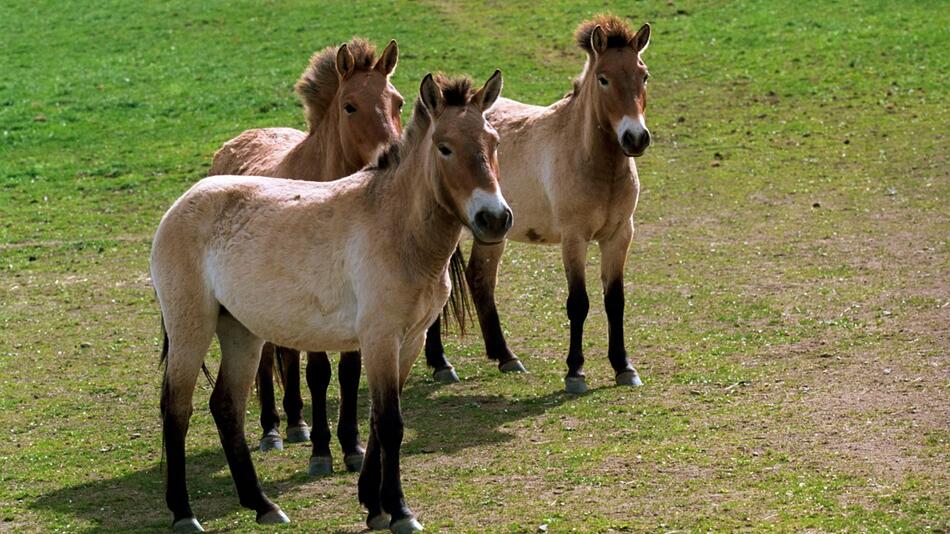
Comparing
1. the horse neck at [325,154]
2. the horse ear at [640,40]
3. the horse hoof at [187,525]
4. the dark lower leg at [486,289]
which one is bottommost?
the horse hoof at [187,525]

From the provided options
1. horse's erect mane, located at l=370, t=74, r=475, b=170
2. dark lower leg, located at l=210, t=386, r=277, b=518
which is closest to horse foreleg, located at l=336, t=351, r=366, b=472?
dark lower leg, located at l=210, t=386, r=277, b=518

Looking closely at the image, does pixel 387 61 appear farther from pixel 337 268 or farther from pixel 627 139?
pixel 337 268

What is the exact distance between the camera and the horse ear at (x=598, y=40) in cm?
991

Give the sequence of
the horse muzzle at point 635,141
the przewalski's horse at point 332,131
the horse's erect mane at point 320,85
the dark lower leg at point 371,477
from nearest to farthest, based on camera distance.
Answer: the dark lower leg at point 371,477, the przewalski's horse at point 332,131, the horse's erect mane at point 320,85, the horse muzzle at point 635,141

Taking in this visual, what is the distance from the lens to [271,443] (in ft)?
29.2

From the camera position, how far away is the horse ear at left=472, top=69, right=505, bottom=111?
678cm

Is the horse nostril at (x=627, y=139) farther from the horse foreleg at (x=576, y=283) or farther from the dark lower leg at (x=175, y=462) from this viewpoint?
the dark lower leg at (x=175, y=462)

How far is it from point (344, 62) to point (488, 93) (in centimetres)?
244

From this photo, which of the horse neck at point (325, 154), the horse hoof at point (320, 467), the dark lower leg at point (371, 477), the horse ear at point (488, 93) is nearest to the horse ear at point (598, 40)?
the horse neck at point (325, 154)

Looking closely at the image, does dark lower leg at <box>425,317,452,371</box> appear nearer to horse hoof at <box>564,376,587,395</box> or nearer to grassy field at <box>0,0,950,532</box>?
grassy field at <box>0,0,950,532</box>

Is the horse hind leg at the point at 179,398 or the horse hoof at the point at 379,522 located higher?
the horse hind leg at the point at 179,398

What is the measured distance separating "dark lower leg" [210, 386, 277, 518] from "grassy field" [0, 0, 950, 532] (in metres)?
0.21

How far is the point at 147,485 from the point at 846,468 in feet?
13.4

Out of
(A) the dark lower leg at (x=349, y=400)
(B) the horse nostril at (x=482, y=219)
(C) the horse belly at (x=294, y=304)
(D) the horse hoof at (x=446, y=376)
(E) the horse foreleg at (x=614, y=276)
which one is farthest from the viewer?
(D) the horse hoof at (x=446, y=376)
